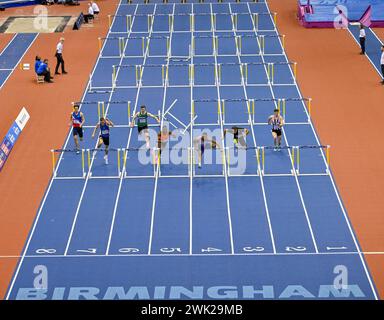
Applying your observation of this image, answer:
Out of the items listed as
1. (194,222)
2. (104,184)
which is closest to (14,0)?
(104,184)

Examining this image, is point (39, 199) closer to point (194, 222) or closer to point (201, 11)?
point (194, 222)

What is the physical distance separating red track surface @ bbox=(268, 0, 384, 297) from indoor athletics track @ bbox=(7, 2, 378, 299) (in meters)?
0.42

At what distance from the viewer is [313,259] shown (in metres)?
16.3

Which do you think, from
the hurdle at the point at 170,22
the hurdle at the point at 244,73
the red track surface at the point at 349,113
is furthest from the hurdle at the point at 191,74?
the hurdle at the point at 170,22

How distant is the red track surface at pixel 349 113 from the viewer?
60.7ft

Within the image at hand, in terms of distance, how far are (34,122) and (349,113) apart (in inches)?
455

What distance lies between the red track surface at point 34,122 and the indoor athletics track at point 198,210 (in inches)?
16.0

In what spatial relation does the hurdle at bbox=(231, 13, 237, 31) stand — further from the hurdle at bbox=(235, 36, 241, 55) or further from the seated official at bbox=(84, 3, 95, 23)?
the seated official at bbox=(84, 3, 95, 23)

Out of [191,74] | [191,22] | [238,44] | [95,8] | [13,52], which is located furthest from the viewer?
[95,8]

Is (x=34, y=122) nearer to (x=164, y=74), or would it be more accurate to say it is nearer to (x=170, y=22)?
(x=164, y=74)

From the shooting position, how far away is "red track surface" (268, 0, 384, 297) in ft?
60.7

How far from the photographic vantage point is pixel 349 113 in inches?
1040

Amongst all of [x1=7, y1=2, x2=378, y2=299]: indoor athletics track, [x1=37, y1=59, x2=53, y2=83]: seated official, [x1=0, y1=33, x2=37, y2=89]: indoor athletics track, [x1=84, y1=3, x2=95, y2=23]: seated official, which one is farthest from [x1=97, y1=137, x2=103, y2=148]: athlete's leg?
[x1=84, y1=3, x2=95, y2=23]: seated official

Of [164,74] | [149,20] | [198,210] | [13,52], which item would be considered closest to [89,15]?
[149,20]
